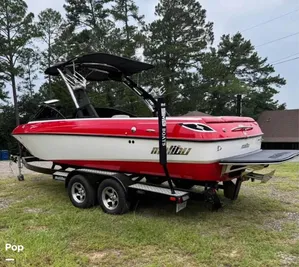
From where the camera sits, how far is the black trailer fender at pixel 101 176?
4.71 metres

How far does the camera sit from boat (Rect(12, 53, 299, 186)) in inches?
163

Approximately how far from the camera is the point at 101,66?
626 cm

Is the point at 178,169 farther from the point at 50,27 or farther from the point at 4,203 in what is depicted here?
the point at 50,27

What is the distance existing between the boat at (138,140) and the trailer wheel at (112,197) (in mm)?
295

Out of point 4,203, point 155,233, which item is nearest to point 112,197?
point 155,233

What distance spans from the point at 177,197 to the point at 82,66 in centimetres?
339

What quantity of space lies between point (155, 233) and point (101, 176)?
1516 mm

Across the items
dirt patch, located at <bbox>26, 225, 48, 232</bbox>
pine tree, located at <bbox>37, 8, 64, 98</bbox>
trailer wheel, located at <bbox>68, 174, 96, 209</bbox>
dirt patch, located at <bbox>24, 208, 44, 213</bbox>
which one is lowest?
dirt patch, located at <bbox>26, 225, 48, 232</bbox>

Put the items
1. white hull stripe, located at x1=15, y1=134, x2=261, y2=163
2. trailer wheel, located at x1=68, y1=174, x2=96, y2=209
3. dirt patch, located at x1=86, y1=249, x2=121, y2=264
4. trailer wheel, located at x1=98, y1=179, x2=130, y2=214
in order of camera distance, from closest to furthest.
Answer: dirt patch, located at x1=86, y1=249, x2=121, y2=264
white hull stripe, located at x1=15, y1=134, x2=261, y2=163
trailer wheel, located at x1=98, y1=179, x2=130, y2=214
trailer wheel, located at x1=68, y1=174, x2=96, y2=209

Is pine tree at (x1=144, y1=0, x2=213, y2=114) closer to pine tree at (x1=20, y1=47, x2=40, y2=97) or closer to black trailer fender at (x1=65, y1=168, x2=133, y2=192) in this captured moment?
pine tree at (x1=20, y1=47, x2=40, y2=97)

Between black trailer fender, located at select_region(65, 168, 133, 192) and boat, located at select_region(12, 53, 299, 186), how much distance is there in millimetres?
131

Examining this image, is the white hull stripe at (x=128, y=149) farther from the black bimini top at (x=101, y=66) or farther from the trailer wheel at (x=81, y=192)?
the black bimini top at (x=101, y=66)

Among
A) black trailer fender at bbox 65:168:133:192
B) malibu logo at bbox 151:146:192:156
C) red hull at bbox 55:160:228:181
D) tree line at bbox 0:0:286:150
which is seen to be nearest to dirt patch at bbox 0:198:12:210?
black trailer fender at bbox 65:168:133:192

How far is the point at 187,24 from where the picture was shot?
1056 inches
